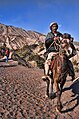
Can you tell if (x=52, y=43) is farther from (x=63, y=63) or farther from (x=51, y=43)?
(x=63, y=63)

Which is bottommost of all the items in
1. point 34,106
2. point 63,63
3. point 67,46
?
point 34,106

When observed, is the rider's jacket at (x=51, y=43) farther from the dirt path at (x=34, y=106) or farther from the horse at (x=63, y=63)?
the dirt path at (x=34, y=106)

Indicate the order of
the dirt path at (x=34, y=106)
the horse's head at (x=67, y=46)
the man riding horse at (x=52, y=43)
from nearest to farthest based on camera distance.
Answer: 1. the dirt path at (x=34, y=106)
2. the horse's head at (x=67, y=46)
3. the man riding horse at (x=52, y=43)

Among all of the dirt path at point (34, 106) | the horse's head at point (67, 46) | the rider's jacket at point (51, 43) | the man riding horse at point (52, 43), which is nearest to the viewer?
the dirt path at point (34, 106)

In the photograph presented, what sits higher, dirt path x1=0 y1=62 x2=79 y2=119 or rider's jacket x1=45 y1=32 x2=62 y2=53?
rider's jacket x1=45 y1=32 x2=62 y2=53

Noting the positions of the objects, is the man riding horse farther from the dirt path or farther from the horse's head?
the dirt path

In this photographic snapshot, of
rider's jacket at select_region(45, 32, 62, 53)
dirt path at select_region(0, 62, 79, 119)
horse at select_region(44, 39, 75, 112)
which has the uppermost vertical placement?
rider's jacket at select_region(45, 32, 62, 53)

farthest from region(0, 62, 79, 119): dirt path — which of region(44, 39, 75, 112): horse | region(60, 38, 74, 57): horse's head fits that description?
region(60, 38, 74, 57): horse's head

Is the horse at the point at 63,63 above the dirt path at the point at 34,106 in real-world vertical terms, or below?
above

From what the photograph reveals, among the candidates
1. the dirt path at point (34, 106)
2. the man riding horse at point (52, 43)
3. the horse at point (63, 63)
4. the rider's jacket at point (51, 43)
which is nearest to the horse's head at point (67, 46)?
the horse at point (63, 63)

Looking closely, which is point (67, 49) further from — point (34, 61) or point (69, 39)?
point (34, 61)

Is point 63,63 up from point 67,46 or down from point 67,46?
down

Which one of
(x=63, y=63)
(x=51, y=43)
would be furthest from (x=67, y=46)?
(x=51, y=43)

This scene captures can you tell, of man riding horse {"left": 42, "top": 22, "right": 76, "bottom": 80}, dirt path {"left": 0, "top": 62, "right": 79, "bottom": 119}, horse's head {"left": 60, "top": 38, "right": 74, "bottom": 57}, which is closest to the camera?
dirt path {"left": 0, "top": 62, "right": 79, "bottom": 119}
